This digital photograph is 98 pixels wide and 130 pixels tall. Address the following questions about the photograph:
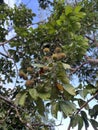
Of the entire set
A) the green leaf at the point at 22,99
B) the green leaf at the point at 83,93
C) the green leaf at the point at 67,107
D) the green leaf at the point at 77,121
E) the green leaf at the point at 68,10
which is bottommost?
the green leaf at the point at 67,107

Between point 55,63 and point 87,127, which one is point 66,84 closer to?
point 55,63

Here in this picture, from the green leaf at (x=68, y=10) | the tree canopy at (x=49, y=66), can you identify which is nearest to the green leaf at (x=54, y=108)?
the tree canopy at (x=49, y=66)

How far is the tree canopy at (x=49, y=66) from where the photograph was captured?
174cm

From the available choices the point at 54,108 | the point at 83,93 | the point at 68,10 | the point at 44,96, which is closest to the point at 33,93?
the point at 44,96

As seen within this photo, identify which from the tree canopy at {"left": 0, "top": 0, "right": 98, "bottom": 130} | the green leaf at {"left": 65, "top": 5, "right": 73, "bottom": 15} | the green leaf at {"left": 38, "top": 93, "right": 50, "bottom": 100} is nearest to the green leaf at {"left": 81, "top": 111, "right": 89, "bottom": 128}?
the tree canopy at {"left": 0, "top": 0, "right": 98, "bottom": 130}

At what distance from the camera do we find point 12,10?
149 inches

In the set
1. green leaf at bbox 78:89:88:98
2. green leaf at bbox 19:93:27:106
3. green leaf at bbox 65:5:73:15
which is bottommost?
green leaf at bbox 19:93:27:106

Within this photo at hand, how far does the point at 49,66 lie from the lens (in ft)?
5.82

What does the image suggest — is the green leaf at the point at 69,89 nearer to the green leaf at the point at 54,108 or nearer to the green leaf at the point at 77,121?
the green leaf at the point at 54,108

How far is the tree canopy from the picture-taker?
5.72ft

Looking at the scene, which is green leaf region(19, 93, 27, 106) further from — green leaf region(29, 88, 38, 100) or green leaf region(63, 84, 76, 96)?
green leaf region(63, 84, 76, 96)

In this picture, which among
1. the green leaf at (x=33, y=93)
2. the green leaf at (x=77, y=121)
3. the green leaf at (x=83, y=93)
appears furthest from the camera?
the green leaf at (x=77, y=121)

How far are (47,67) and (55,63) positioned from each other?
1.9 inches

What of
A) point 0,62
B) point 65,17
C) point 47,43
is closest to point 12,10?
point 0,62
